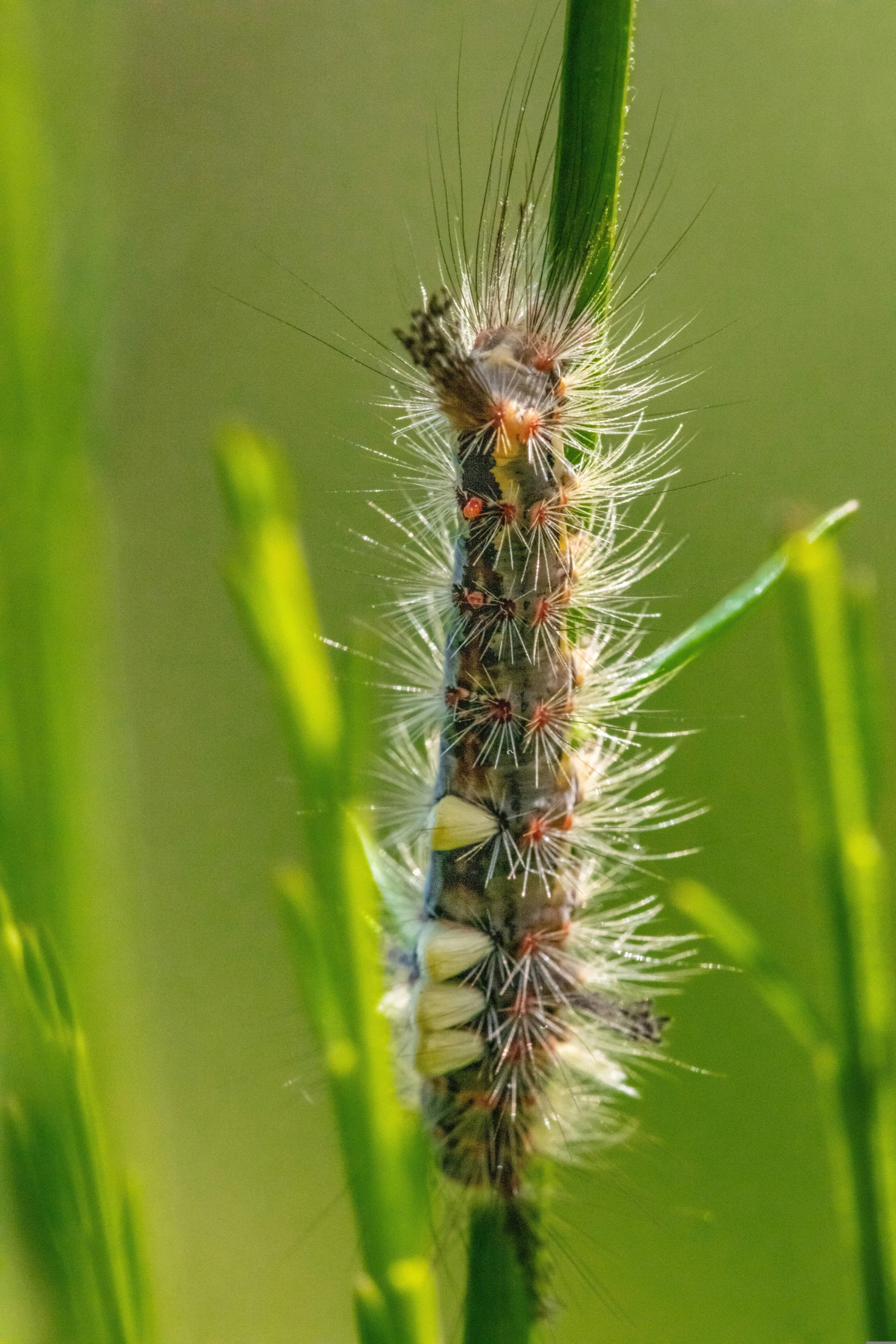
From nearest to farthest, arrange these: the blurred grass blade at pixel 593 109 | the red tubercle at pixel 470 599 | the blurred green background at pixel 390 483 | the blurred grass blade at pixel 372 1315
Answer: the blurred grass blade at pixel 593 109, the blurred grass blade at pixel 372 1315, the red tubercle at pixel 470 599, the blurred green background at pixel 390 483

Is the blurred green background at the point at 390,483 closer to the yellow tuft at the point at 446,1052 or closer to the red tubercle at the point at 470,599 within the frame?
the yellow tuft at the point at 446,1052

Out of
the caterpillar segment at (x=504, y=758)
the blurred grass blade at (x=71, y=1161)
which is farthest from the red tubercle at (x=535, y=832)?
the blurred grass blade at (x=71, y=1161)

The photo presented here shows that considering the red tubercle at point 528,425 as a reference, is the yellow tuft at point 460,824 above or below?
below

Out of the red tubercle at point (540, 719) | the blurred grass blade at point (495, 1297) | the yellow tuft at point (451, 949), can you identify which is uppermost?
the red tubercle at point (540, 719)

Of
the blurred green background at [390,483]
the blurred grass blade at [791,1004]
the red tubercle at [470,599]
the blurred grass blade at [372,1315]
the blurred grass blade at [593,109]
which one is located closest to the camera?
the blurred grass blade at [593,109]

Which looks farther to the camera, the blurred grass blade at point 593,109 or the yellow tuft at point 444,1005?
the yellow tuft at point 444,1005

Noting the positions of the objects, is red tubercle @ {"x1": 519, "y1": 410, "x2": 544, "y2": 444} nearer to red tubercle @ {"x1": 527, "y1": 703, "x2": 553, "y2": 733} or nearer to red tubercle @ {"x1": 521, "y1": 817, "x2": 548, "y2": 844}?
red tubercle @ {"x1": 527, "y1": 703, "x2": 553, "y2": 733}

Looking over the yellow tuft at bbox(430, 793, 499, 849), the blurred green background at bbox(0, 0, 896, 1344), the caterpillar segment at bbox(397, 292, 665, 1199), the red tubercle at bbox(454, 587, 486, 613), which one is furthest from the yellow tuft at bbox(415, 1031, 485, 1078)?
the blurred green background at bbox(0, 0, 896, 1344)
